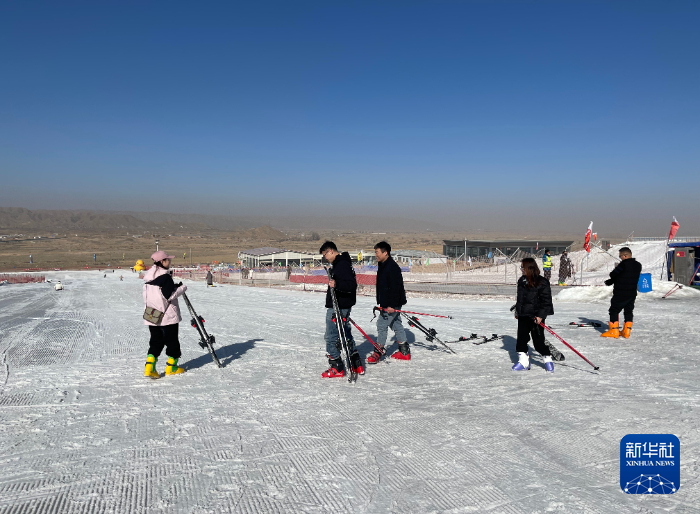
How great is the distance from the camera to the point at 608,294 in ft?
48.0

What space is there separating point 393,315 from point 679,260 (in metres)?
17.8

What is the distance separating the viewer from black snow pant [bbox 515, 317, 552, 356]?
253 inches

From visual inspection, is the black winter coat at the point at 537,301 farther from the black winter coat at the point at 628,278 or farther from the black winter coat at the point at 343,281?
the black winter coat at the point at 628,278

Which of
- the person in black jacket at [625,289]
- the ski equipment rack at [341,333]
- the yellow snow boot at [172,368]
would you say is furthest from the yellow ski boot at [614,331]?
the yellow snow boot at [172,368]

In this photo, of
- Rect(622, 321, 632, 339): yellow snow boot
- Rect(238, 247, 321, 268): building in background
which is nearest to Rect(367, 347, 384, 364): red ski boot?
Rect(622, 321, 632, 339): yellow snow boot

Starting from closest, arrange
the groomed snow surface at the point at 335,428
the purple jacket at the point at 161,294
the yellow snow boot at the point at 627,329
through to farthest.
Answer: the groomed snow surface at the point at 335,428 < the purple jacket at the point at 161,294 < the yellow snow boot at the point at 627,329

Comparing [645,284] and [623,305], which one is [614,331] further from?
[645,284]

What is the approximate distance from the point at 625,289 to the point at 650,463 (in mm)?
5753

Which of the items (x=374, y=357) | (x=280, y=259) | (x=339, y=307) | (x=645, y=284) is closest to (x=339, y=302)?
(x=339, y=307)

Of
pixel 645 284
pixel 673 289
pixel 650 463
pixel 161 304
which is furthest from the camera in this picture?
pixel 645 284

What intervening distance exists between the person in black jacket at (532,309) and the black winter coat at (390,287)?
1.74 metres

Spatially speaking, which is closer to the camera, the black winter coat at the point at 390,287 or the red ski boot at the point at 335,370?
the red ski boot at the point at 335,370

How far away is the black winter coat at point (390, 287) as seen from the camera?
270 inches

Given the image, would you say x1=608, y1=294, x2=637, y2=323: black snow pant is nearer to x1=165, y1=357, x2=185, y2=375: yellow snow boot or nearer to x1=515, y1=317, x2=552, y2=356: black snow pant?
x1=515, y1=317, x2=552, y2=356: black snow pant
